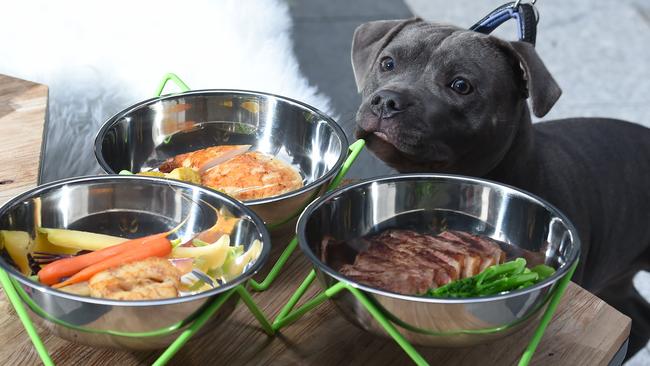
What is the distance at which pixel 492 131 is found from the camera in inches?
55.1

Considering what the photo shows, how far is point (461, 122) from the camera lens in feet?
4.48

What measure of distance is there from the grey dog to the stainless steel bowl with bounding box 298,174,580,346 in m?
0.38

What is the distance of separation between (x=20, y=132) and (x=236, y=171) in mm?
396

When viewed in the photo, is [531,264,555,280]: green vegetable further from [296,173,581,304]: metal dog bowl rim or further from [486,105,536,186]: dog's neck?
[486,105,536,186]: dog's neck

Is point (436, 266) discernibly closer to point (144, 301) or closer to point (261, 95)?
point (144, 301)

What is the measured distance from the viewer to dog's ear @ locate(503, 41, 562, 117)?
1349mm

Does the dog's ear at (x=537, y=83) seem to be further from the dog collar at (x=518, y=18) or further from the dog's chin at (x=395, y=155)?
the dog's chin at (x=395, y=155)

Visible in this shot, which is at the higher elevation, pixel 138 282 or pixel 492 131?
pixel 138 282

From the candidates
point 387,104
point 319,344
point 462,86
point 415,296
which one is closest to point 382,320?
point 415,296

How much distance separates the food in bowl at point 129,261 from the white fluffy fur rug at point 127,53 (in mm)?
854

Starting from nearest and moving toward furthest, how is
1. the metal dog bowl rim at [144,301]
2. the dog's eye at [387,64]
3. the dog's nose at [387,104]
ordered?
1. the metal dog bowl rim at [144,301]
2. the dog's nose at [387,104]
3. the dog's eye at [387,64]

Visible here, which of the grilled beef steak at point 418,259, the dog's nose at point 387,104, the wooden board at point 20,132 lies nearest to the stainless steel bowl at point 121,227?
the grilled beef steak at point 418,259

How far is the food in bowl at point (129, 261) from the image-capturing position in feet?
2.39

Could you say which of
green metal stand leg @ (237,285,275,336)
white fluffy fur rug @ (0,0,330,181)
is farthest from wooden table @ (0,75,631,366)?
white fluffy fur rug @ (0,0,330,181)
